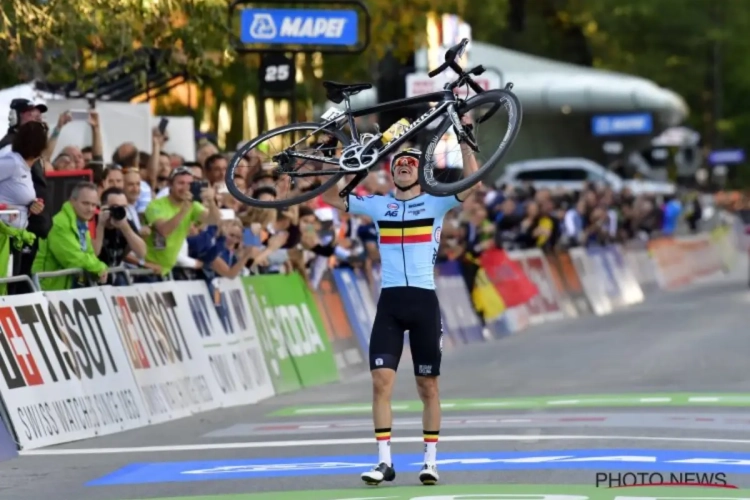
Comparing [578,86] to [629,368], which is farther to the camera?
[578,86]

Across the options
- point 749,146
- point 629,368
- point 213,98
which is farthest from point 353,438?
point 749,146

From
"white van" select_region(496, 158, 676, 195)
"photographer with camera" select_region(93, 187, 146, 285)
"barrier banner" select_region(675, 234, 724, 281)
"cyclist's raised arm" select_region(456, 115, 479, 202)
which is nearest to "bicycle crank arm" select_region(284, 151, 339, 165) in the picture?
"cyclist's raised arm" select_region(456, 115, 479, 202)

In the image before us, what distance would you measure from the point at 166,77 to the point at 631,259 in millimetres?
19761

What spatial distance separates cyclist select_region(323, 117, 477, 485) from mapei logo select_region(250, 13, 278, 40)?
32.9 feet

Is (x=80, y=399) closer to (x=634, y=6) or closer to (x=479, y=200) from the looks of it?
(x=479, y=200)

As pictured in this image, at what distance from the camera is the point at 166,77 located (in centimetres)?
2258

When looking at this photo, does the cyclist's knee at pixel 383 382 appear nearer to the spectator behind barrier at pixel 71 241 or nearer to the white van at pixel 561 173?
the spectator behind barrier at pixel 71 241

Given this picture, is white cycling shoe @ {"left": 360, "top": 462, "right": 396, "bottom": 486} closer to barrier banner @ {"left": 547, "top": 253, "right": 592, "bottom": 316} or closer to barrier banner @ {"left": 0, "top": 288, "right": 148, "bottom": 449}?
Result: barrier banner @ {"left": 0, "top": 288, "right": 148, "bottom": 449}

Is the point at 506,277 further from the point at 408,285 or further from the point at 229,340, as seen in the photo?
the point at 408,285

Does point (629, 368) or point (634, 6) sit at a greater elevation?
point (634, 6)

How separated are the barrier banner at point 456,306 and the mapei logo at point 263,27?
512 centimetres

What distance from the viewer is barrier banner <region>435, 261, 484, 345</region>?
26.6 m

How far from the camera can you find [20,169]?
15141 millimetres

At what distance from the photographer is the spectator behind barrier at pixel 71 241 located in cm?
1574
